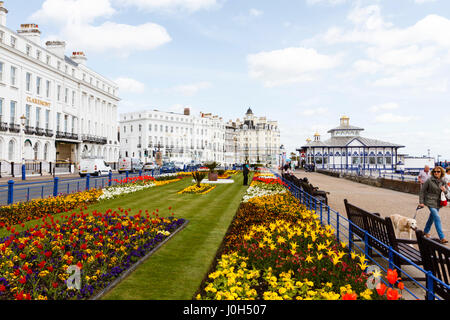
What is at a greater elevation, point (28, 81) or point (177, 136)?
point (28, 81)

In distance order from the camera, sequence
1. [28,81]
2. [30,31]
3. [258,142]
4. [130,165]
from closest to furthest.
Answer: [28,81]
[30,31]
[130,165]
[258,142]

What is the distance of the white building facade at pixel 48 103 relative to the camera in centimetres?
3662

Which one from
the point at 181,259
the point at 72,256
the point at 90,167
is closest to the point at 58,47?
the point at 90,167

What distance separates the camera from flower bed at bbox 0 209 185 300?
4.89 meters

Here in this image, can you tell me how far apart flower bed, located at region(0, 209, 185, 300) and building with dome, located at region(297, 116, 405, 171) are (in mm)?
54770

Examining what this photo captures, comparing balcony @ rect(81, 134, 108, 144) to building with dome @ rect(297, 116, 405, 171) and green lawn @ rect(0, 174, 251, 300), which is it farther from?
green lawn @ rect(0, 174, 251, 300)

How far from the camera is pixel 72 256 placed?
19.2ft

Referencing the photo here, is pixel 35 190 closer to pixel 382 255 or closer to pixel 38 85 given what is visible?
pixel 382 255

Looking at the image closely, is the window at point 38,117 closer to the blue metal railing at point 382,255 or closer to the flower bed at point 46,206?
the flower bed at point 46,206

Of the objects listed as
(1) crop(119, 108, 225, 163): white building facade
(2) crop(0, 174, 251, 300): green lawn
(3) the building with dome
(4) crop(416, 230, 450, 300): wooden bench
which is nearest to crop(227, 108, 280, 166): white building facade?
(1) crop(119, 108, 225, 163): white building facade

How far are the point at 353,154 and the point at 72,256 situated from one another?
202 ft
